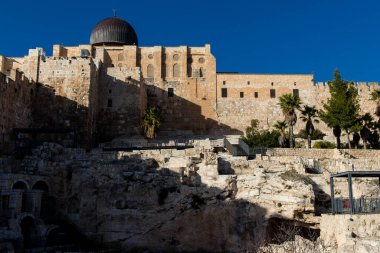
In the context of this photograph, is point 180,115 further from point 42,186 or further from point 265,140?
point 42,186

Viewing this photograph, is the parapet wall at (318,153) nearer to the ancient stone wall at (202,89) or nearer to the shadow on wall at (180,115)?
the ancient stone wall at (202,89)

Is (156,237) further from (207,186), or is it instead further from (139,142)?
(139,142)

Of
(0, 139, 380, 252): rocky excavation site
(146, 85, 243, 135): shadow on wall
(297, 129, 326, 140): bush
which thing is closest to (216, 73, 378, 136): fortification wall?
(146, 85, 243, 135): shadow on wall

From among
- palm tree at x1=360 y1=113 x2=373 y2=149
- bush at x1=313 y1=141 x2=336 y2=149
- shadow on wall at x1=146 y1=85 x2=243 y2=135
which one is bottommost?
bush at x1=313 y1=141 x2=336 y2=149

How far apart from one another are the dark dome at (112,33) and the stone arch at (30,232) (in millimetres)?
31952

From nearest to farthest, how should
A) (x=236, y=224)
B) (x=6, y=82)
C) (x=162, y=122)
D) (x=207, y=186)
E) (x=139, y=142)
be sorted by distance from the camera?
(x=236, y=224) < (x=207, y=186) < (x=6, y=82) < (x=139, y=142) < (x=162, y=122)

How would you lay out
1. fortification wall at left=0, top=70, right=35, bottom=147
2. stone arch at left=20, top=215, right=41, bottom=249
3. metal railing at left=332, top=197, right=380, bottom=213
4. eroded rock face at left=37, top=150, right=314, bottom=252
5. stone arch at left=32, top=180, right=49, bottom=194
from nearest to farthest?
metal railing at left=332, top=197, right=380, bottom=213
stone arch at left=20, top=215, right=41, bottom=249
eroded rock face at left=37, top=150, right=314, bottom=252
stone arch at left=32, top=180, right=49, bottom=194
fortification wall at left=0, top=70, right=35, bottom=147

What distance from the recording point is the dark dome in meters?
54.6

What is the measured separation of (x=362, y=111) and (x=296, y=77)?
9.08 metres

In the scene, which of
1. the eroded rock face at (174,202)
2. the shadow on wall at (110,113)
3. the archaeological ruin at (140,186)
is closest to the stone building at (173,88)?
the shadow on wall at (110,113)

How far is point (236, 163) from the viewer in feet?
103

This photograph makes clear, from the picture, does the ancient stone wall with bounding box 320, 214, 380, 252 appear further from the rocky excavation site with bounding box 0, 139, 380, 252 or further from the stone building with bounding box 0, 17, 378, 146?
the stone building with bounding box 0, 17, 378, 146

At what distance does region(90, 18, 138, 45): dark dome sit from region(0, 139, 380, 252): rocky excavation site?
26.1m

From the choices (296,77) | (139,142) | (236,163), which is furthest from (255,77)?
(236,163)
